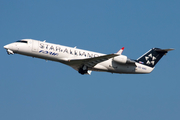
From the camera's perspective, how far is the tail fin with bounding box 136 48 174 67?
3228cm

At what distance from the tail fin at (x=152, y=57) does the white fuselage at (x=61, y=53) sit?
160 centimetres

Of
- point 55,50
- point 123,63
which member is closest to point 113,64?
point 123,63

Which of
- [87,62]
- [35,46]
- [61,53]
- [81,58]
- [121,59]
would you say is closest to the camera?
[35,46]

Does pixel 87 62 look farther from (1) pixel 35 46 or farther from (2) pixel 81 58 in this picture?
(1) pixel 35 46

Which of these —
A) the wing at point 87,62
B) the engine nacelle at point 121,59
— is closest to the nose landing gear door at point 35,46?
the wing at point 87,62

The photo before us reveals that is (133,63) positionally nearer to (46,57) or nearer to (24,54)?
(46,57)

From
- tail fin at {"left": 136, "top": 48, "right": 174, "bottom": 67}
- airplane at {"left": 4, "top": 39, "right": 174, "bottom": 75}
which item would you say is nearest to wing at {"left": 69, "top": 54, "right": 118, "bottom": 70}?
airplane at {"left": 4, "top": 39, "right": 174, "bottom": 75}

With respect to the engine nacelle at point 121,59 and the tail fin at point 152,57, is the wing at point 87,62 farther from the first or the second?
the tail fin at point 152,57

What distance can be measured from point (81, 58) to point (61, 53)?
2.22 meters

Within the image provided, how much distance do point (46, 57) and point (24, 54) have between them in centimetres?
229

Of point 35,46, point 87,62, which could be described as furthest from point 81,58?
point 35,46

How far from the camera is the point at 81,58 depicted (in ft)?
99.6

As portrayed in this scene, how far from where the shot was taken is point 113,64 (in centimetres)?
3083

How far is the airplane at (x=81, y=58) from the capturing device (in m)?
29.3
